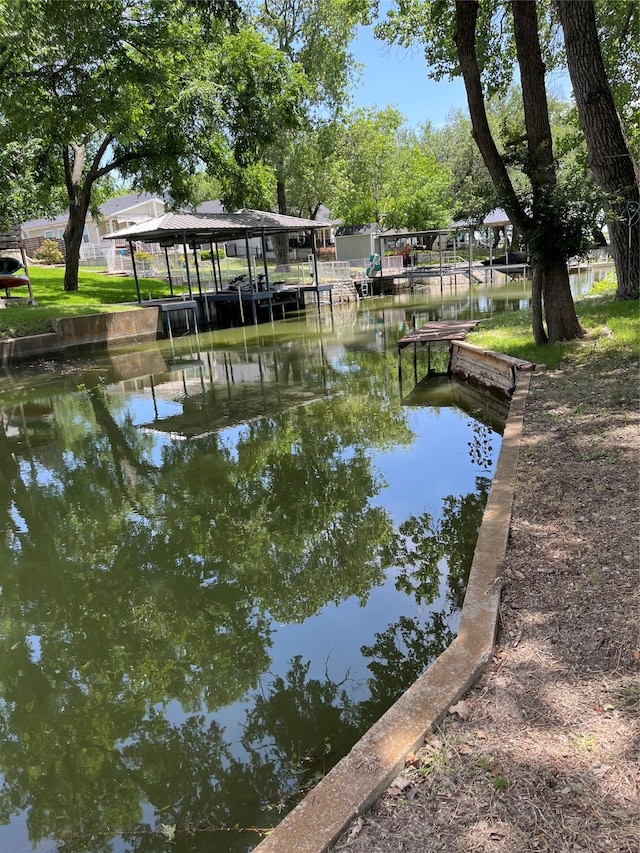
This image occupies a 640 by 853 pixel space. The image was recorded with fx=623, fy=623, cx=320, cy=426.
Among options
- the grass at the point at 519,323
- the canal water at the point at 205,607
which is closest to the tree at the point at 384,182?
the grass at the point at 519,323

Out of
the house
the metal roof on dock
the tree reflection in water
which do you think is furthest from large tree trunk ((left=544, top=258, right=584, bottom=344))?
the house

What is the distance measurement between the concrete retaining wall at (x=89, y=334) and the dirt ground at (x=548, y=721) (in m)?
14.8

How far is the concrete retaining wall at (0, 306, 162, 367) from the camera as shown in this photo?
15750 millimetres

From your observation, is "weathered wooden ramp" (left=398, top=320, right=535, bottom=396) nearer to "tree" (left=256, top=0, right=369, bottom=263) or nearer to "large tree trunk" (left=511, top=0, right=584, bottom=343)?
"large tree trunk" (left=511, top=0, right=584, bottom=343)

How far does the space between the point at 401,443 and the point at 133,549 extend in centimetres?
359

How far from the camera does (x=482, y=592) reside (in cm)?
330

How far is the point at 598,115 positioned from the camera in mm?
9164

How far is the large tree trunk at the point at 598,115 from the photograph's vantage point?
28.9 ft

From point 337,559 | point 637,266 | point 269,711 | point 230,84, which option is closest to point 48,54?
point 230,84

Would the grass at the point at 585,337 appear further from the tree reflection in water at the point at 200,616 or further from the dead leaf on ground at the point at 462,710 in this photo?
the dead leaf on ground at the point at 462,710

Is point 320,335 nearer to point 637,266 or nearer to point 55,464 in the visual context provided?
point 637,266

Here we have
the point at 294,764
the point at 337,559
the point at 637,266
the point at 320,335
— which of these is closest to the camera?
the point at 294,764

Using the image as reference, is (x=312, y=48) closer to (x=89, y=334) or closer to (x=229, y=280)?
(x=229, y=280)

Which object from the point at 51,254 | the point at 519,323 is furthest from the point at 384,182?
the point at 519,323
